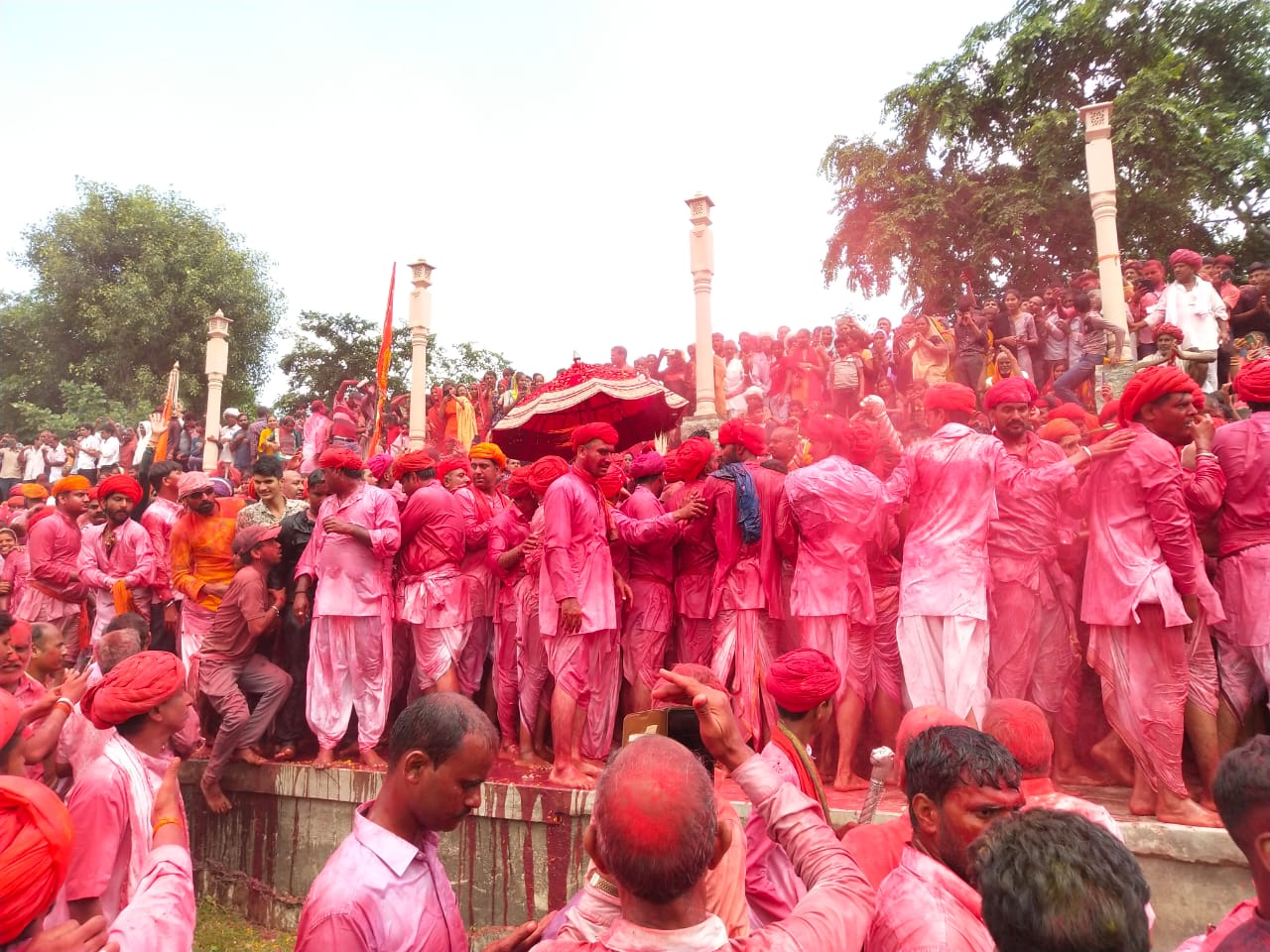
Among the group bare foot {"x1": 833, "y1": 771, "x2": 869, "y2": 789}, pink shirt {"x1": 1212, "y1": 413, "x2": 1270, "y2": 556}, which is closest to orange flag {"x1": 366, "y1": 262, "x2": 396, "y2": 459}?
bare foot {"x1": 833, "y1": 771, "x2": 869, "y2": 789}

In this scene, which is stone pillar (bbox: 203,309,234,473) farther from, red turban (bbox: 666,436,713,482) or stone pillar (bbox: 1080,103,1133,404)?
stone pillar (bbox: 1080,103,1133,404)

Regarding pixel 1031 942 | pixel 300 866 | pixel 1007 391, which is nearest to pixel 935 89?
pixel 1007 391

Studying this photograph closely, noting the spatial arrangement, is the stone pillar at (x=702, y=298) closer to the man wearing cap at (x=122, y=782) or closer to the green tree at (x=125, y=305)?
the man wearing cap at (x=122, y=782)

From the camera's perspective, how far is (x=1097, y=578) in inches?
177

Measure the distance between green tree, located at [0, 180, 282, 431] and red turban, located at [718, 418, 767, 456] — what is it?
30.3m

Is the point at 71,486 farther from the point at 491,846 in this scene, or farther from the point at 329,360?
the point at 329,360

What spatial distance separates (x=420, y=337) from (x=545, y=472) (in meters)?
12.6

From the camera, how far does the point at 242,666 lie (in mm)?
6297

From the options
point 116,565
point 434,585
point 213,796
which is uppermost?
point 116,565

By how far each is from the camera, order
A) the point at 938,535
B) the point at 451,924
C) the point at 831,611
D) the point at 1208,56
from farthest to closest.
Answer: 1. the point at 1208,56
2. the point at 831,611
3. the point at 938,535
4. the point at 451,924

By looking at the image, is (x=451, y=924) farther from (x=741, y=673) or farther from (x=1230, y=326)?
(x=1230, y=326)

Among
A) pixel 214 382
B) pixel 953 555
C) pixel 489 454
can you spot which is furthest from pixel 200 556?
pixel 214 382

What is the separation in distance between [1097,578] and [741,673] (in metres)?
2.12

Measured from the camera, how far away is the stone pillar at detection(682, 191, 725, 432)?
14680 millimetres
